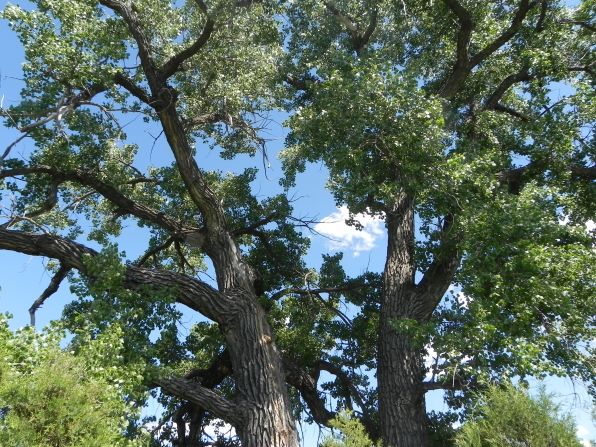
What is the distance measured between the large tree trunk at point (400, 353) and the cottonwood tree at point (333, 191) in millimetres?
34

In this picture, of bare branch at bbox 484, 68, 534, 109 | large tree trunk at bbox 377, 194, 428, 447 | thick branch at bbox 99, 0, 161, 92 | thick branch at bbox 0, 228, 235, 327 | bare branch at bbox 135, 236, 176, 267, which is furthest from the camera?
bare branch at bbox 135, 236, 176, 267

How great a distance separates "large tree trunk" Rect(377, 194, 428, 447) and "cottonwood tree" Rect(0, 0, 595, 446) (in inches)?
1.3

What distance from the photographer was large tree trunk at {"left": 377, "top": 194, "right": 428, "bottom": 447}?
772cm

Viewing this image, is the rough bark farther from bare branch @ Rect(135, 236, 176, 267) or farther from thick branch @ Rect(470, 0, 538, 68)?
thick branch @ Rect(470, 0, 538, 68)

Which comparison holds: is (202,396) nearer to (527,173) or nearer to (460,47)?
(527,173)

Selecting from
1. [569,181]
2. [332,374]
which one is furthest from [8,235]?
[569,181]

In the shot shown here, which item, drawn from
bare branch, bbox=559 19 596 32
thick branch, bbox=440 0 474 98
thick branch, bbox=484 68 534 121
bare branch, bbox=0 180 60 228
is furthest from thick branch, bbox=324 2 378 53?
bare branch, bbox=0 180 60 228

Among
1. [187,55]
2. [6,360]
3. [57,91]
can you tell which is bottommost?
[6,360]

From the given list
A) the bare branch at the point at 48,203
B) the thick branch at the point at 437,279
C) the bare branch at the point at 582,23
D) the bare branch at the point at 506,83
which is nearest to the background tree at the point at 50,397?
the bare branch at the point at 48,203

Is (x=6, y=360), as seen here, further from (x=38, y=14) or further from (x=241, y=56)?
(x=241, y=56)

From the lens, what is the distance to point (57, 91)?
7.95 meters

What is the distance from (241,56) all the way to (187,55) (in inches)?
53.7

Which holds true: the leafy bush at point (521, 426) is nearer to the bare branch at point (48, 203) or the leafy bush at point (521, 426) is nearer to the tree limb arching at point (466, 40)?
the tree limb arching at point (466, 40)

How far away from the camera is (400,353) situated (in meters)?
8.23
